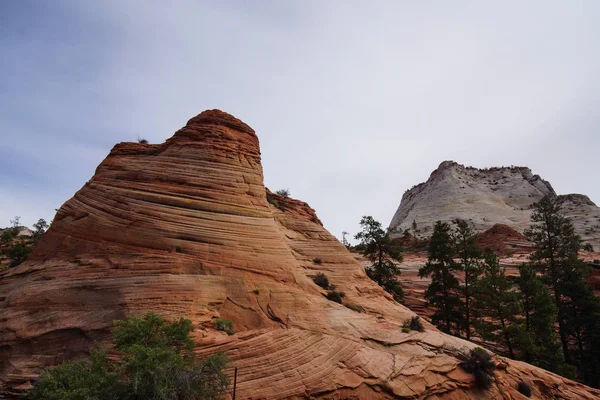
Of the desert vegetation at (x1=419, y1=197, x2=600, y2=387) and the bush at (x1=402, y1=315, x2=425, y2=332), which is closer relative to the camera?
the bush at (x1=402, y1=315, x2=425, y2=332)

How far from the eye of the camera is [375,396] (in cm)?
1177

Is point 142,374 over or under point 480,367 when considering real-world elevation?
over

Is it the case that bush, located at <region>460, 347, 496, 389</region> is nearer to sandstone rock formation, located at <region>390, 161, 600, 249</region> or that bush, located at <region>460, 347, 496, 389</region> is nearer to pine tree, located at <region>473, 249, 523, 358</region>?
pine tree, located at <region>473, 249, 523, 358</region>

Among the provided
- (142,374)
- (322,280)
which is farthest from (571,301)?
(142,374)

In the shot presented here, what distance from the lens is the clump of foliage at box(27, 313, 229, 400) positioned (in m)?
8.79

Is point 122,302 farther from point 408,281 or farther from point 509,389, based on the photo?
point 408,281

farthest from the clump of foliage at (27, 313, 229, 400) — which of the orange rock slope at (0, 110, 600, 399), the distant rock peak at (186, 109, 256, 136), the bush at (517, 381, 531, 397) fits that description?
the bush at (517, 381, 531, 397)

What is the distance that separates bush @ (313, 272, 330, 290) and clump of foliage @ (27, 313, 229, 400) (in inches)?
412

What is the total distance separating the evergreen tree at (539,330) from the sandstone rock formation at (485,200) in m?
59.9

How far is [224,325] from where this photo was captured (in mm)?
13008

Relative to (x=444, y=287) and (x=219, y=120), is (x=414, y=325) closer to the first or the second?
(x=444, y=287)

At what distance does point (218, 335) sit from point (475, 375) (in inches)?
463

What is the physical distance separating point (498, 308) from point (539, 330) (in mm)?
3011

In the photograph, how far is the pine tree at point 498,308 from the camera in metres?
23.7
